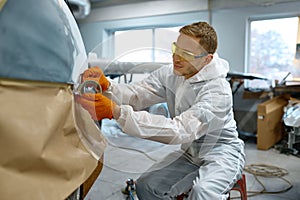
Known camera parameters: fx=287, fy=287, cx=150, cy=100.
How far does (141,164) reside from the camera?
1235mm

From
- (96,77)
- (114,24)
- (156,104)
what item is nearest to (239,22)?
(114,24)

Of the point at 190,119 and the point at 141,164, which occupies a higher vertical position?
the point at 190,119

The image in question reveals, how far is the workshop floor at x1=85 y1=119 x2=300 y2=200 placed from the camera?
1073 mm

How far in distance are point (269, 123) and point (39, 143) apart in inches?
139

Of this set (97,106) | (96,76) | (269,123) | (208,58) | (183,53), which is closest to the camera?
(97,106)

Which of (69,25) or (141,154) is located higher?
(69,25)

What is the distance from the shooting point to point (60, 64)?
65cm

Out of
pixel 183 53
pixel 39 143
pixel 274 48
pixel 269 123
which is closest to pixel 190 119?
pixel 183 53

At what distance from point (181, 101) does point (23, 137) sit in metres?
0.87

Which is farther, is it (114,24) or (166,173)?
(114,24)

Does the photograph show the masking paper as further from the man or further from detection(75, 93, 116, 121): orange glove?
the man

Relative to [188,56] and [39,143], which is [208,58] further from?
[39,143]

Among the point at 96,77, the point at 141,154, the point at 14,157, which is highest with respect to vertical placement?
the point at 96,77

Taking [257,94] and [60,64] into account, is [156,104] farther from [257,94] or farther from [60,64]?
[257,94]
